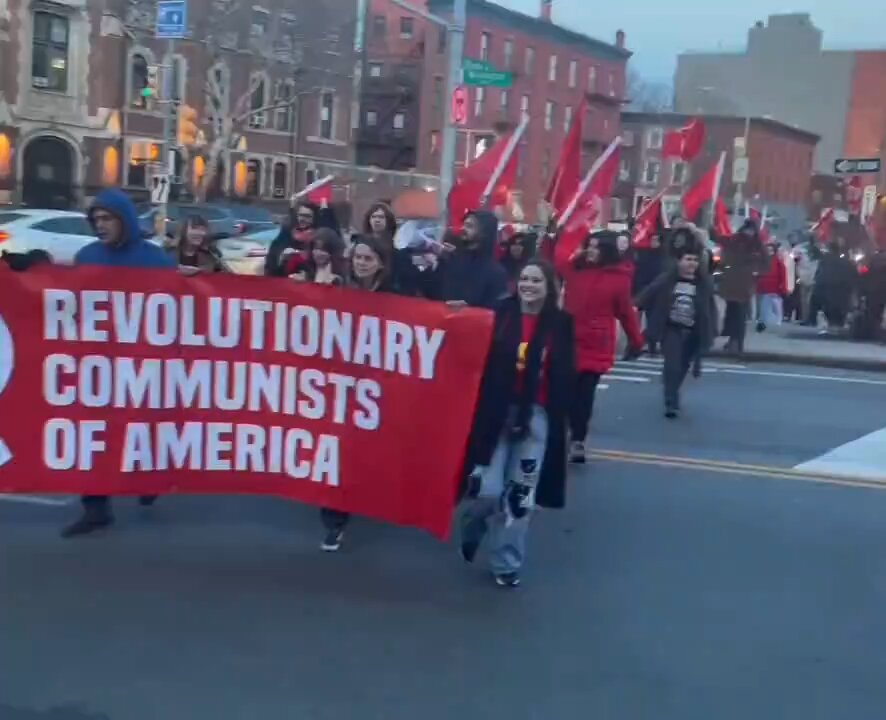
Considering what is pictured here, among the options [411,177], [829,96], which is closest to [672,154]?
[411,177]

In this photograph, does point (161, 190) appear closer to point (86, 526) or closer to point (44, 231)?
point (44, 231)

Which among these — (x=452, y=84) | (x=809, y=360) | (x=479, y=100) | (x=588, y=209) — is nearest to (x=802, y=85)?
(x=479, y=100)

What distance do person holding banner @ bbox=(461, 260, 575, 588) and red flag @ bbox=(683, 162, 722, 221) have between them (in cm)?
1254

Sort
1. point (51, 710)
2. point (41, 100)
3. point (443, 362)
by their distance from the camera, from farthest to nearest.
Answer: point (41, 100) → point (443, 362) → point (51, 710)

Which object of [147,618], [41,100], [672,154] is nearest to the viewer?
[147,618]

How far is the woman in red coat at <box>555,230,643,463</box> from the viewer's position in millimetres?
8891

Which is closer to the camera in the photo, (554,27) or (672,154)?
(672,154)

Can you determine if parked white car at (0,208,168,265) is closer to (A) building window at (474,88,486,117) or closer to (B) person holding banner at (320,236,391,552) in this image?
(B) person holding banner at (320,236,391,552)

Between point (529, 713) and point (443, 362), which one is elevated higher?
point (443, 362)

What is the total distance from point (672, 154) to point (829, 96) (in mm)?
69995

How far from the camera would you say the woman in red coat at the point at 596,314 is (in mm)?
8891

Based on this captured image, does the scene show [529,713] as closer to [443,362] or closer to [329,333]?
[443,362]

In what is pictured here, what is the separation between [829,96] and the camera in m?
85.1

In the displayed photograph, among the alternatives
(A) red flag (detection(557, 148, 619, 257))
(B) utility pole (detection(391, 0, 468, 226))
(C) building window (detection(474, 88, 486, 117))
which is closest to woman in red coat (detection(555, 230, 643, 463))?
(A) red flag (detection(557, 148, 619, 257))
